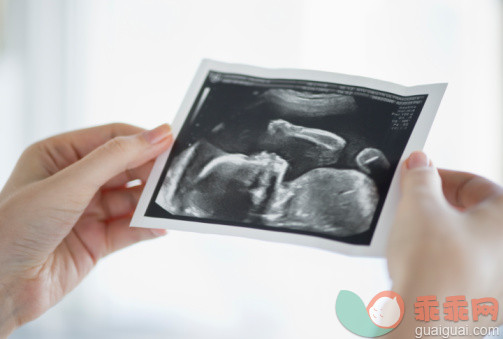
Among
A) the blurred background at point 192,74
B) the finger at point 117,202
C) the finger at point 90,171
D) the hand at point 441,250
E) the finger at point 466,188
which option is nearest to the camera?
the hand at point 441,250

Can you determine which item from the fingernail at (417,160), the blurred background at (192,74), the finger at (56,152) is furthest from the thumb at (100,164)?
the blurred background at (192,74)

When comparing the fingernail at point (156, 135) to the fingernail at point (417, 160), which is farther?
the fingernail at point (156, 135)

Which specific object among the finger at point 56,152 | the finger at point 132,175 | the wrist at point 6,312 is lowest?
the wrist at point 6,312

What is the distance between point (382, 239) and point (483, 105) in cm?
153

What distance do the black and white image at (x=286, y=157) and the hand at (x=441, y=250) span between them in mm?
101

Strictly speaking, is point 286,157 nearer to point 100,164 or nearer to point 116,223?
point 100,164

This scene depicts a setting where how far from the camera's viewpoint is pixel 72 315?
6.66 ft

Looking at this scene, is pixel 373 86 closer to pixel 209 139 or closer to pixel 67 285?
pixel 209 139

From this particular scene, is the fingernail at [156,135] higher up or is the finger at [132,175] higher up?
the fingernail at [156,135]

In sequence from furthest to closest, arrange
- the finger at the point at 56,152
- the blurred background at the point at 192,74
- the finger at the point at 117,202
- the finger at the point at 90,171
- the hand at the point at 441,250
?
the blurred background at the point at 192,74 < the finger at the point at 117,202 < the finger at the point at 56,152 < the finger at the point at 90,171 < the hand at the point at 441,250

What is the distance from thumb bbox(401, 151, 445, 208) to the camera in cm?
63

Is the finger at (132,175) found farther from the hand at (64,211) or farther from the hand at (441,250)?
the hand at (441,250)

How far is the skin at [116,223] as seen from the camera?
569 millimetres

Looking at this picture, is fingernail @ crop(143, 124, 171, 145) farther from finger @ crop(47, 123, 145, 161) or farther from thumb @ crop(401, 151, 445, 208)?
thumb @ crop(401, 151, 445, 208)
